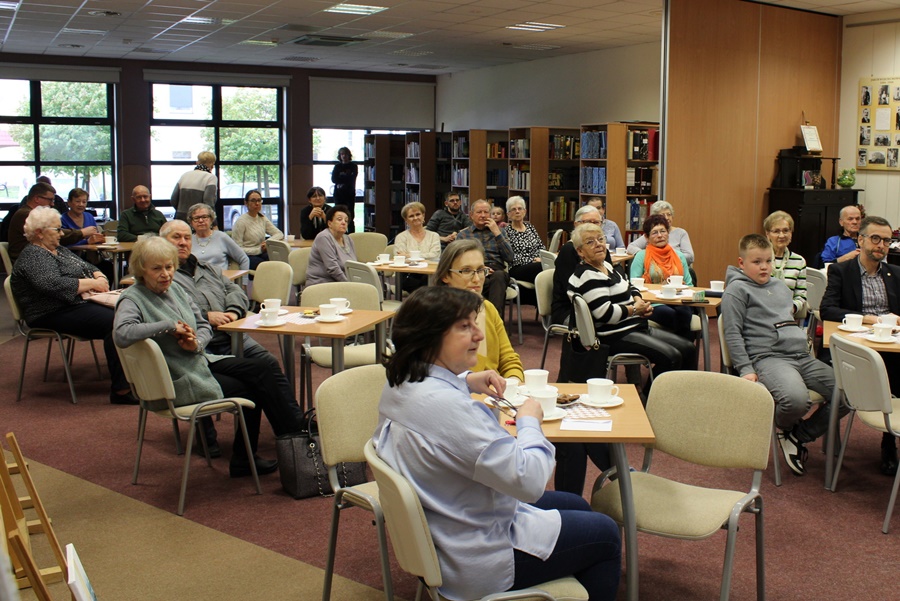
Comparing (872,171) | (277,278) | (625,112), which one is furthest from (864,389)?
(625,112)

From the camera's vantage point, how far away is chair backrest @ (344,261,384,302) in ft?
22.4

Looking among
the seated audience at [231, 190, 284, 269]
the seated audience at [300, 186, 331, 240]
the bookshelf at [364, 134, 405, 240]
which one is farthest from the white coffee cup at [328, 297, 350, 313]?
the bookshelf at [364, 134, 405, 240]

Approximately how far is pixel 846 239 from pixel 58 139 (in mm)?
12390

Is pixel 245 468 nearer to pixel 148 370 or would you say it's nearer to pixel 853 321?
pixel 148 370

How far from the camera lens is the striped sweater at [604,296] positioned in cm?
538

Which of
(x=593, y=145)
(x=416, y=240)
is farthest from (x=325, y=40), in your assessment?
(x=416, y=240)

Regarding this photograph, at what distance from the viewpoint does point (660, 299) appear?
5945 millimetres

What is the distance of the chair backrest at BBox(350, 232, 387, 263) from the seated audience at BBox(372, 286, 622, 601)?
6457 millimetres

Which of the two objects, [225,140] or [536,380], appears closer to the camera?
[536,380]

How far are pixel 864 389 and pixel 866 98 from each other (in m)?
6.92

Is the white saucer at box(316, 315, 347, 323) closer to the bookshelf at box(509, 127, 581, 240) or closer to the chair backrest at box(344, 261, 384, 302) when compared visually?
the chair backrest at box(344, 261, 384, 302)

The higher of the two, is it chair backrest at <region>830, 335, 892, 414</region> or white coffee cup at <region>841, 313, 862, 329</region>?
white coffee cup at <region>841, 313, 862, 329</region>

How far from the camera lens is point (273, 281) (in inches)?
259

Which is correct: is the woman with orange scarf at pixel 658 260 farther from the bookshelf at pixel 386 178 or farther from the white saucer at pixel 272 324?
the bookshelf at pixel 386 178
